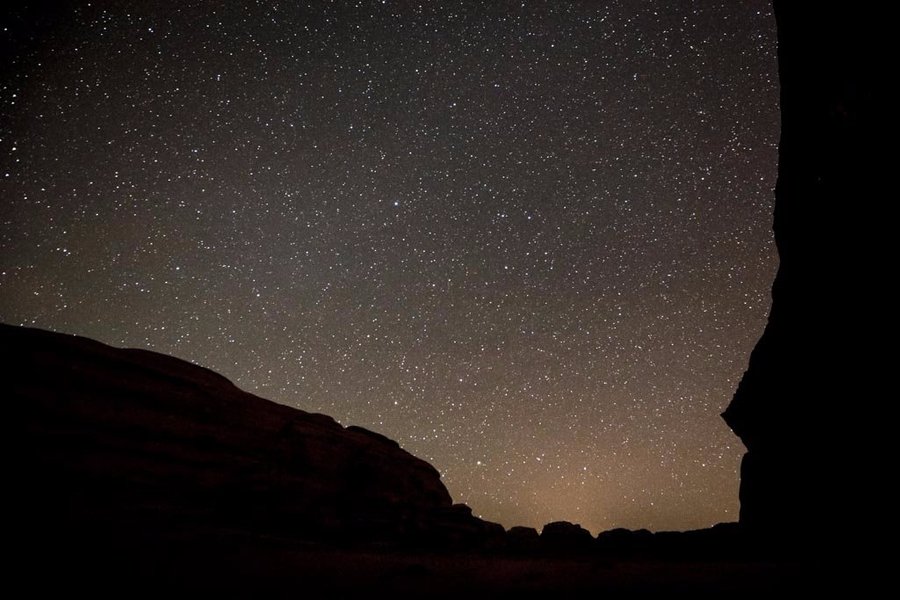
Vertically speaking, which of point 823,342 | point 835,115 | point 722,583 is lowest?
point 722,583

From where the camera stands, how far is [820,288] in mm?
14938

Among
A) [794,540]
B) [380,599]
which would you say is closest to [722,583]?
[380,599]

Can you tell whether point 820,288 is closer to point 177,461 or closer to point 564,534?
point 564,534

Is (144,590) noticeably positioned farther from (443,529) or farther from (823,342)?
(823,342)

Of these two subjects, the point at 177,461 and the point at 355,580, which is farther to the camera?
the point at 177,461

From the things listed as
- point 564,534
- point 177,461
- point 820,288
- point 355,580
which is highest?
point 820,288

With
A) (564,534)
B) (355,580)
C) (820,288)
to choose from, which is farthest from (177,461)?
(820,288)

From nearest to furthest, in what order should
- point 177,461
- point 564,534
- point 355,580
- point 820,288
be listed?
point 355,580 < point 820,288 < point 177,461 < point 564,534

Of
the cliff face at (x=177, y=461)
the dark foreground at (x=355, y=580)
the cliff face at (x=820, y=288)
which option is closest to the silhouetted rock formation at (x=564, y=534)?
the cliff face at (x=177, y=461)

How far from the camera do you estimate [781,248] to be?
17.3m

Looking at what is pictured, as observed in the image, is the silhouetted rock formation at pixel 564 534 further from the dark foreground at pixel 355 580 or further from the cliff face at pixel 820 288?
the dark foreground at pixel 355 580

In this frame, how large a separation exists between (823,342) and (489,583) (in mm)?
14813

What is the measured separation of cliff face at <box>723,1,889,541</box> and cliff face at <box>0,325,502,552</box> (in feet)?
41.3

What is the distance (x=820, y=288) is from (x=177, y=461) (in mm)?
23871
